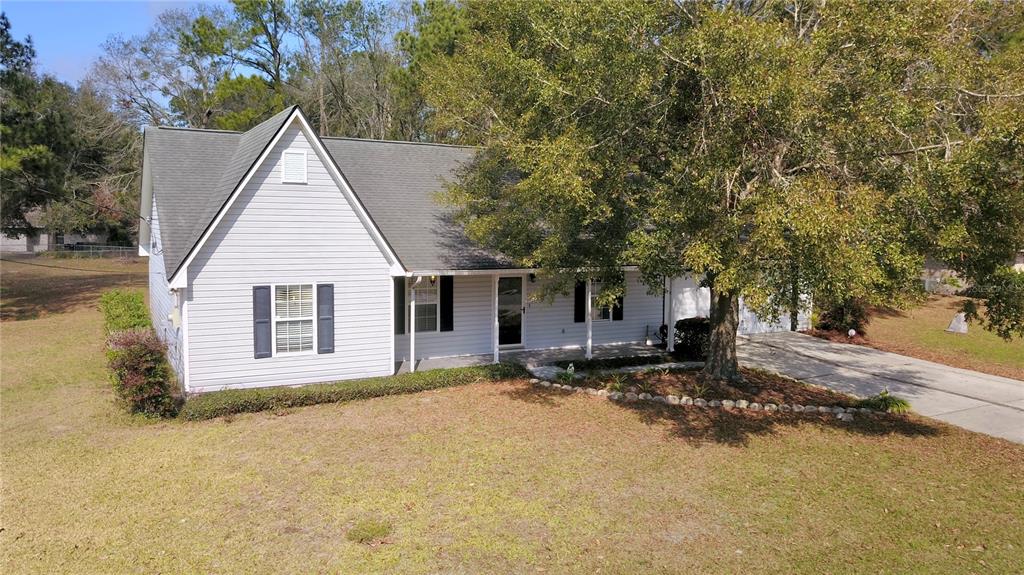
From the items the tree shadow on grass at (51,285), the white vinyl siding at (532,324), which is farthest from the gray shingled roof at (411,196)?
the tree shadow on grass at (51,285)

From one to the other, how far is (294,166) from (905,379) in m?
15.0

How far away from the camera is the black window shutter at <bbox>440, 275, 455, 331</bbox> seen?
1655 cm

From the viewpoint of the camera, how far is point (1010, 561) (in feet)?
23.2

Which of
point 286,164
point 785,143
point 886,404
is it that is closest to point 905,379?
point 886,404

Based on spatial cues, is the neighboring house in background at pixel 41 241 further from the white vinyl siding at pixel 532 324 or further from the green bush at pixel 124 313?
the white vinyl siding at pixel 532 324

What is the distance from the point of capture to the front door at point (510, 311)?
17.3 metres

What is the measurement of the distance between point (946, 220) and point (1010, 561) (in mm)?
4261

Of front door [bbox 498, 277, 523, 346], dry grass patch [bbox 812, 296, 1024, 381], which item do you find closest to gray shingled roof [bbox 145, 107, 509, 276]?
front door [bbox 498, 277, 523, 346]

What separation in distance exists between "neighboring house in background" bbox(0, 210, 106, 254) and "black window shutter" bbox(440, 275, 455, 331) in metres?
47.5

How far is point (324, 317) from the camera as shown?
46.0 feet

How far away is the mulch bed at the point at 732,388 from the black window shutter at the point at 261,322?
6952mm

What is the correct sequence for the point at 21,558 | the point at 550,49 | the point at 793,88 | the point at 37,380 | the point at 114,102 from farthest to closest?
1. the point at 114,102
2. the point at 37,380
3. the point at 550,49
4. the point at 793,88
5. the point at 21,558

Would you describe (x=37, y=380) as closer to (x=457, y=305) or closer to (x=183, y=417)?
(x=183, y=417)

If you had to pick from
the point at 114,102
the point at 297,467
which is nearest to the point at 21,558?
the point at 297,467
